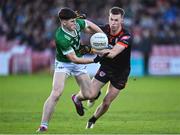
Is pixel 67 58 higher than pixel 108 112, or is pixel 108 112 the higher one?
pixel 67 58

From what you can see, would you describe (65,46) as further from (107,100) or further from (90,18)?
(90,18)

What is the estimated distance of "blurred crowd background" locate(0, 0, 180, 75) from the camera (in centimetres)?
3372

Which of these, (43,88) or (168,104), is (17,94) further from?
(168,104)

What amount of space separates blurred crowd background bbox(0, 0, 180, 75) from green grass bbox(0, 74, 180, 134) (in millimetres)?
2610

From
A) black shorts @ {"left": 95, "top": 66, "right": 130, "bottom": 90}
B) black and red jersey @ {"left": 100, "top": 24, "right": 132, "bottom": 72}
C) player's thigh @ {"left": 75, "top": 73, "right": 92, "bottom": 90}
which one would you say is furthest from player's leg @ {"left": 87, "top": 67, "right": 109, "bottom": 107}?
player's thigh @ {"left": 75, "top": 73, "right": 92, "bottom": 90}

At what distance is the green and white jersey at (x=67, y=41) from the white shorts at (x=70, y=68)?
3.7 inches

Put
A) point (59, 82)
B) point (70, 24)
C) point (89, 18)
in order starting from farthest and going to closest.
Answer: point (89, 18)
point (59, 82)
point (70, 24)

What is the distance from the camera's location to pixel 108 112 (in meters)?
19.2

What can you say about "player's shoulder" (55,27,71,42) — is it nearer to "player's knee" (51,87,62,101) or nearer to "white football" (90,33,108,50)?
"white football" (90,33,108,50)

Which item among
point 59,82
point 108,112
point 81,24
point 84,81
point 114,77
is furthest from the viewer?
point 108,112

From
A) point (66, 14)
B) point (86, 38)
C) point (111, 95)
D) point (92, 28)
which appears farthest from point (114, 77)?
point (86, 38)

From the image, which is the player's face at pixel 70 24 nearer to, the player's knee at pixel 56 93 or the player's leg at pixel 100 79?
the player's knee at pixel 56 93

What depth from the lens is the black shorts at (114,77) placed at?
49.6 feet

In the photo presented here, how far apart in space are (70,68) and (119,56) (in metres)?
1.17
